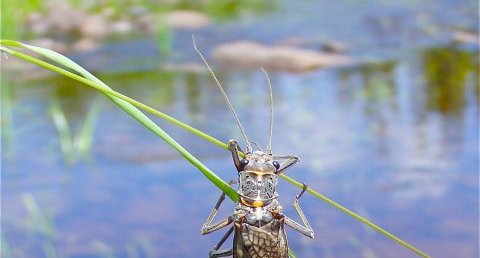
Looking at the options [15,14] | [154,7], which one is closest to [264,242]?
[15,14]

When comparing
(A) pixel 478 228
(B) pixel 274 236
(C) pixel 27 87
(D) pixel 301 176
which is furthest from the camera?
(C) pixel 27 87

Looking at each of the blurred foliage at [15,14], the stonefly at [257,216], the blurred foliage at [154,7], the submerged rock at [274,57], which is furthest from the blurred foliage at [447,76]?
the stonefly at [257,216]

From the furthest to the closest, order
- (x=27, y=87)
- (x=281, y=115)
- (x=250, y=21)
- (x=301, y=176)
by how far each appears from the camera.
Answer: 1. (x=250, y=21)
2. (x=27, y=87)
3. (x=281, y=115)
4. (x=301, y=176)

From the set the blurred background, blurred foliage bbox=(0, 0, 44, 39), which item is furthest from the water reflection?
blurred foliage bbox=(0, 0, 44, 39)

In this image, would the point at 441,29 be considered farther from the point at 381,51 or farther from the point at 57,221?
the point at 57,221

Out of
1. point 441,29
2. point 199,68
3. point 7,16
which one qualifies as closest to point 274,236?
point 7,16

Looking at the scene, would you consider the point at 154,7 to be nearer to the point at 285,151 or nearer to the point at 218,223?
the point at 285,151
